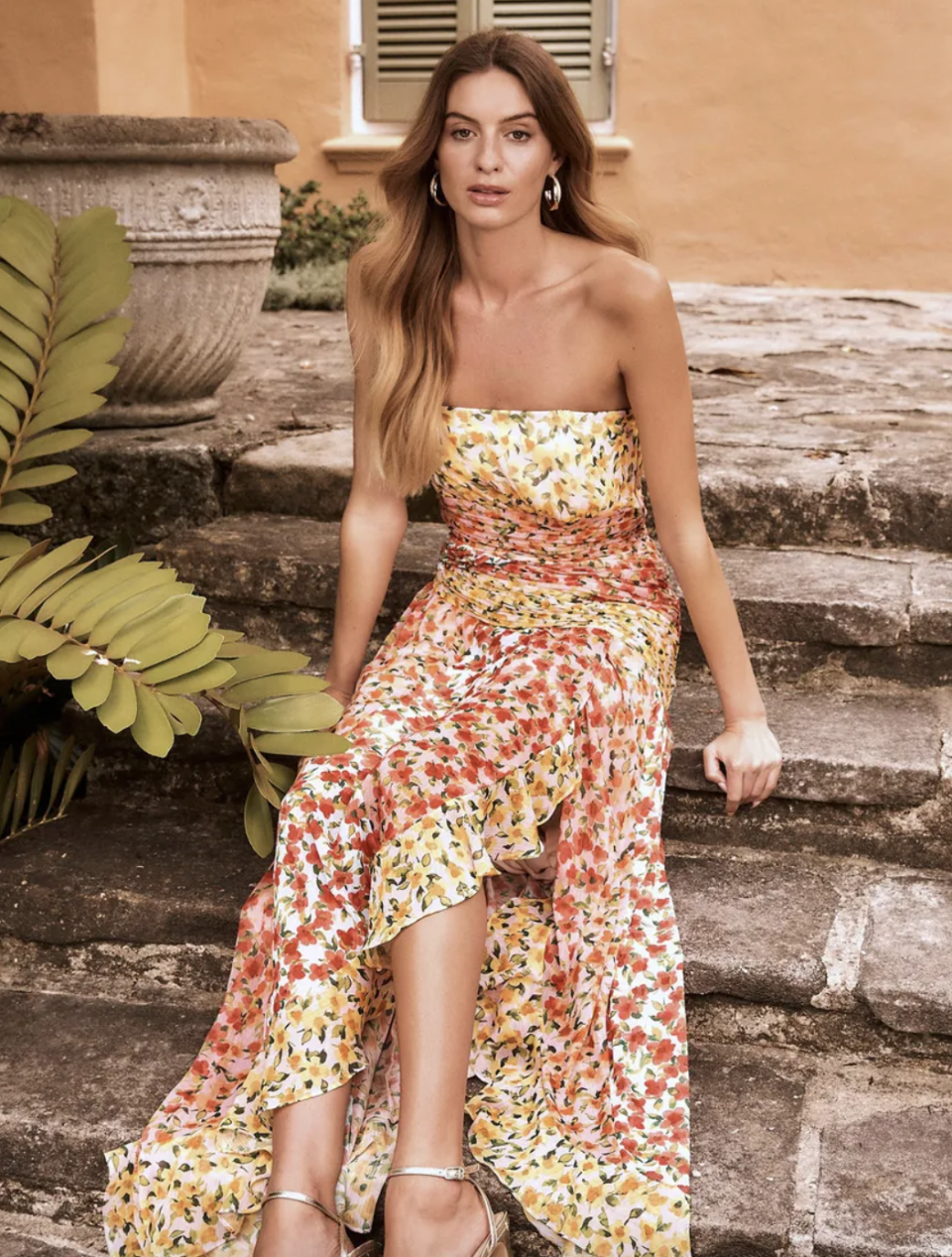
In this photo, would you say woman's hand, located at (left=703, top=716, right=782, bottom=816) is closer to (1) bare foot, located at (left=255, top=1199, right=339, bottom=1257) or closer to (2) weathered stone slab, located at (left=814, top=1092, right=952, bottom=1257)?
(2) weathered stone slab, located at (left=814, top=1092, right=952, bottom=1257)

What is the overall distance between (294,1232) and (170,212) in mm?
2099

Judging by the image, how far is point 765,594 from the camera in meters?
2.67

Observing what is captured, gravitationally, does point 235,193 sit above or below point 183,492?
above

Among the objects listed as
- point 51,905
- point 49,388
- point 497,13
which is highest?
point 497,13

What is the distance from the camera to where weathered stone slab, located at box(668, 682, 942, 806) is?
2.33 m

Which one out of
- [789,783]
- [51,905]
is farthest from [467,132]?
[51,905]

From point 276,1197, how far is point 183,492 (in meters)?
1.74

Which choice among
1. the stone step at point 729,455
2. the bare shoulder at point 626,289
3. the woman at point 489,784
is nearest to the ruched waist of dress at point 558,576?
the woman at point 489,784

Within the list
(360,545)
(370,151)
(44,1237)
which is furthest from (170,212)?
(370,151)

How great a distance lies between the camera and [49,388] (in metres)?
2.39

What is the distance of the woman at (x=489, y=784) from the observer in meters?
1.81

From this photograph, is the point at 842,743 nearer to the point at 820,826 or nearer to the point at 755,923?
the point at 820,826

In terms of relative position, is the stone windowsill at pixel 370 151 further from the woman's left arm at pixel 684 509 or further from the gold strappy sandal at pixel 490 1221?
the gold strappy sandal at pixel 490 1221

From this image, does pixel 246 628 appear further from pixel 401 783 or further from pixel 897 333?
pixel 897 333
